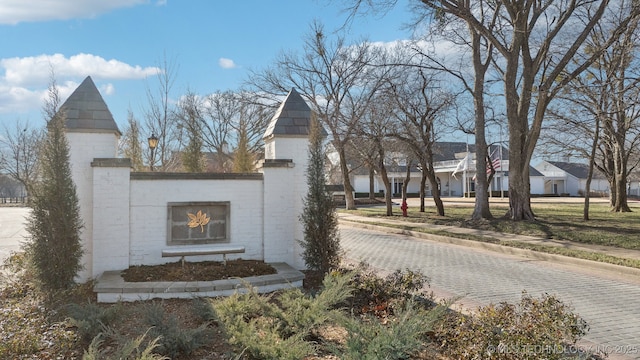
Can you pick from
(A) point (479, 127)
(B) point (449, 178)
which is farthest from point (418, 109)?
(B) point (449, 178)

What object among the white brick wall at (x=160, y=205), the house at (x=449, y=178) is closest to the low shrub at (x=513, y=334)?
the white brick wall at (x=160, y=205)

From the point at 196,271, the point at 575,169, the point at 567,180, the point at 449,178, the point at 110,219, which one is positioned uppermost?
the point at 575,169

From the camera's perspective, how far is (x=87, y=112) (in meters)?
8.52

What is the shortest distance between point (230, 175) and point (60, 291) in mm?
3662

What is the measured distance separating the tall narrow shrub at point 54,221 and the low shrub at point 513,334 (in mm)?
5775

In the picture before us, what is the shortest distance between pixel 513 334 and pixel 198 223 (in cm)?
654

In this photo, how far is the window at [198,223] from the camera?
29.2 ft

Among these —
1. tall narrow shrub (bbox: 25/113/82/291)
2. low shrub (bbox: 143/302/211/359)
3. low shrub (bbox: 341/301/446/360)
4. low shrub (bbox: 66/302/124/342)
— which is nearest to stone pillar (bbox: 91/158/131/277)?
tall narrow shrub (bbox: 25/113/82/291)

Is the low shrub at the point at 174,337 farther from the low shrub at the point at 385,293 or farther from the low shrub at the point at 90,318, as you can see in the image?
the low shrub at the point at 385,293

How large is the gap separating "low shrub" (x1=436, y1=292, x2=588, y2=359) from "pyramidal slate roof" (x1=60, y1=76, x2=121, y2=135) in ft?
23.2

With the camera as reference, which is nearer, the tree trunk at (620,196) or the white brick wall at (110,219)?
the white brick wall at (110,219)

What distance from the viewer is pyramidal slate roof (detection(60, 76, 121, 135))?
27.4ft

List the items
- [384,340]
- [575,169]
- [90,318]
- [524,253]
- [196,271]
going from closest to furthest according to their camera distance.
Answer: [384,340]
[90,318]
[196,271]
[524,253]
[575,169]

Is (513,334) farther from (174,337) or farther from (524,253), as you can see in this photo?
(524,253)
